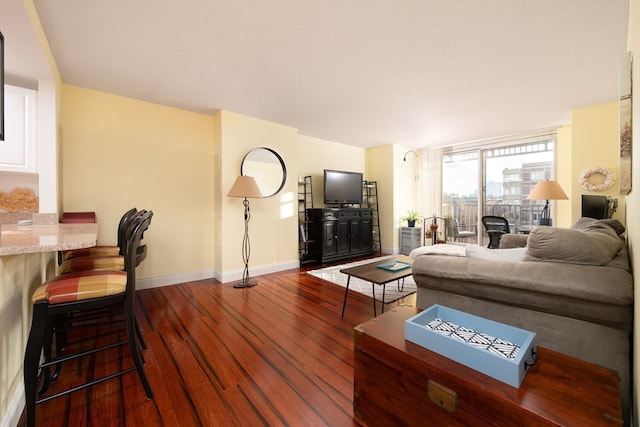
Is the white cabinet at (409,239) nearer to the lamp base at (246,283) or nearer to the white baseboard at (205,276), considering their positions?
the white baseboard at (205,276)

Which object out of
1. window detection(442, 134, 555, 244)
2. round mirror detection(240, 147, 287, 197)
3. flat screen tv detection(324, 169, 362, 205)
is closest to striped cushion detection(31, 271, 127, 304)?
round mirror detection(240, 147, 287, 197)

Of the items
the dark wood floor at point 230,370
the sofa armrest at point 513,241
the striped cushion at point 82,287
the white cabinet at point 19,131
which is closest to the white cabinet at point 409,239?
the sofa armrest at point 513,241

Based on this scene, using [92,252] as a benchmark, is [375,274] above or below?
below

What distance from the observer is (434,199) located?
606 centimetres

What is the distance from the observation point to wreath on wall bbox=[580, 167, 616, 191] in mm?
3390

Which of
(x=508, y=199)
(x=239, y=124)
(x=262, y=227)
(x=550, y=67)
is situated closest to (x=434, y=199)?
(x=508, y=199)

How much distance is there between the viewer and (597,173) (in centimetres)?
352

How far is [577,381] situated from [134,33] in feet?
11.0

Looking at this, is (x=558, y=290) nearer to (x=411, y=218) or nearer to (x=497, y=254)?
(x=497, y=254)

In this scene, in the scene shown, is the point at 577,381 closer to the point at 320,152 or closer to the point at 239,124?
the point at 239,124

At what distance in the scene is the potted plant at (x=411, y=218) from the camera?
18.9ft

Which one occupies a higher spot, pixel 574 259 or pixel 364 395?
pixel 574 259

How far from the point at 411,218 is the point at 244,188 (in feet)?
12.8

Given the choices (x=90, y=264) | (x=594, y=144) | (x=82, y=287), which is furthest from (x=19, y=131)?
(x=594, y=144)
